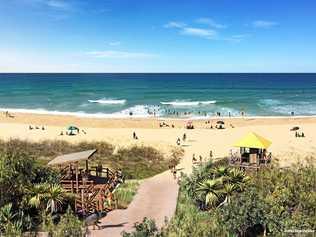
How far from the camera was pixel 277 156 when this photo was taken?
3481 cm

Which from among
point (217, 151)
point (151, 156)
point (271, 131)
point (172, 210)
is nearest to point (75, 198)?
point (172, 210)

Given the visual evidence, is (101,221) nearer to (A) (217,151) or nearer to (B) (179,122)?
(A) (217,151)

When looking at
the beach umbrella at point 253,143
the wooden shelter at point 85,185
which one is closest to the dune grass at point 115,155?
the wooden shelter at point 85,185

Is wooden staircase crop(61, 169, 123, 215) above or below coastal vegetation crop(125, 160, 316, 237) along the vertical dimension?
below

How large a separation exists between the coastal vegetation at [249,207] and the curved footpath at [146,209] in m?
1.01

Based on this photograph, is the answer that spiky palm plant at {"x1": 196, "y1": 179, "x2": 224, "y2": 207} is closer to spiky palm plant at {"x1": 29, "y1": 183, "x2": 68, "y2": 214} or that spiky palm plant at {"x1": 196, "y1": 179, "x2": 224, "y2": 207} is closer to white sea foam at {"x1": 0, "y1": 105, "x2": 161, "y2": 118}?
spiky palm plant at {"x1": 29, "y1": 183, "x2": 68, "y2": 214}

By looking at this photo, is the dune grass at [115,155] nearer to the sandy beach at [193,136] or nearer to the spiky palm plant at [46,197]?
the sandy beach at [193,136]

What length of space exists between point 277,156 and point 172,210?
1580cm

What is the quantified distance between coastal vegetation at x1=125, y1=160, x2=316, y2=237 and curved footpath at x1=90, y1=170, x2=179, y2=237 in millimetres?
1005

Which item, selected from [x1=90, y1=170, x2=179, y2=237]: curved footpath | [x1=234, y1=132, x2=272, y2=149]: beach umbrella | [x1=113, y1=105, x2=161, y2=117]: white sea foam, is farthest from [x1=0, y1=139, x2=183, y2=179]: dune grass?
[x1=113, y1=105, x2=161, y2=117]: white sea foam

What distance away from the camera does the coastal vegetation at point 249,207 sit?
15445 millimetres

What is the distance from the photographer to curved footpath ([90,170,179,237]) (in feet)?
64.4

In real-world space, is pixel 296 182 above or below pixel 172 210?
above

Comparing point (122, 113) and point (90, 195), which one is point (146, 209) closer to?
point (90, 195)
